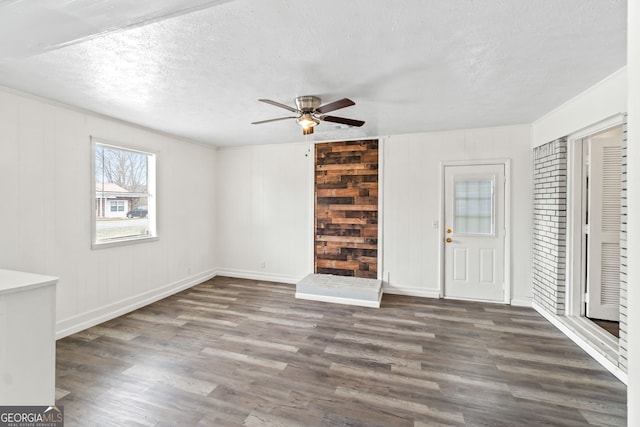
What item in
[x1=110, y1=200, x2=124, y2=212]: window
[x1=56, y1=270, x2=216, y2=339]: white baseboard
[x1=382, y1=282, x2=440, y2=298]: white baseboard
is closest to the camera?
[x1=56, y1=270, x2=216, y2=339]: white baseboard

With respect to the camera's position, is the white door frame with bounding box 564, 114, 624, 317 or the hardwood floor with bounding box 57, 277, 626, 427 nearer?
the hardwood floor with bounding box 57, 277, 626, 427

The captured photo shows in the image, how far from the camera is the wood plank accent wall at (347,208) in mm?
4610

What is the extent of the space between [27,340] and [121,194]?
2652 millimetres

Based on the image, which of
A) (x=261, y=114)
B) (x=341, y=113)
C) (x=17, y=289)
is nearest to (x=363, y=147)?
(x=341, y=113)

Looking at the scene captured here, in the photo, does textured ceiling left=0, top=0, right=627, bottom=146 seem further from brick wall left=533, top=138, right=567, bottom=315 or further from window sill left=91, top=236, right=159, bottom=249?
window sill left=91, top=236, right=159, bottom=249

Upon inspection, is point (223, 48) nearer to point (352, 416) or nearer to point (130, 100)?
point (130, 100)

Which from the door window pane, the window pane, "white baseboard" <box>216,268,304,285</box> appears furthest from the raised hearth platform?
the window pane

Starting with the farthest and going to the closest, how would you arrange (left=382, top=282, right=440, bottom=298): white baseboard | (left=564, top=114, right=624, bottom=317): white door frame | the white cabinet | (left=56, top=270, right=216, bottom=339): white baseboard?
(left=382, top=282, right=440, bottom=298): white baseboard
(left=564, top=114, right=624, bottom=317): white door frame
(left=56, top=270, right=216, bottom=339): white baseboard
the white cabinet

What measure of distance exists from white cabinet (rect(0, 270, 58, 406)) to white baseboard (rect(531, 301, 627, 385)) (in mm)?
4152

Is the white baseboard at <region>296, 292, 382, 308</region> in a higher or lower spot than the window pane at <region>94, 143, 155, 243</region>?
lower

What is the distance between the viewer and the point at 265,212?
5.22m

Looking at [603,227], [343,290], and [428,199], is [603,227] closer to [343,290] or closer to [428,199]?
[428,199]

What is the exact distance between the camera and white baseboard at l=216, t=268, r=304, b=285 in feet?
16.6

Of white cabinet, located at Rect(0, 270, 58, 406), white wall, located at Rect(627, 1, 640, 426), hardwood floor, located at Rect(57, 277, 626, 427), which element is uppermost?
white wall, located at Rect(627, 1, 640, 426)
